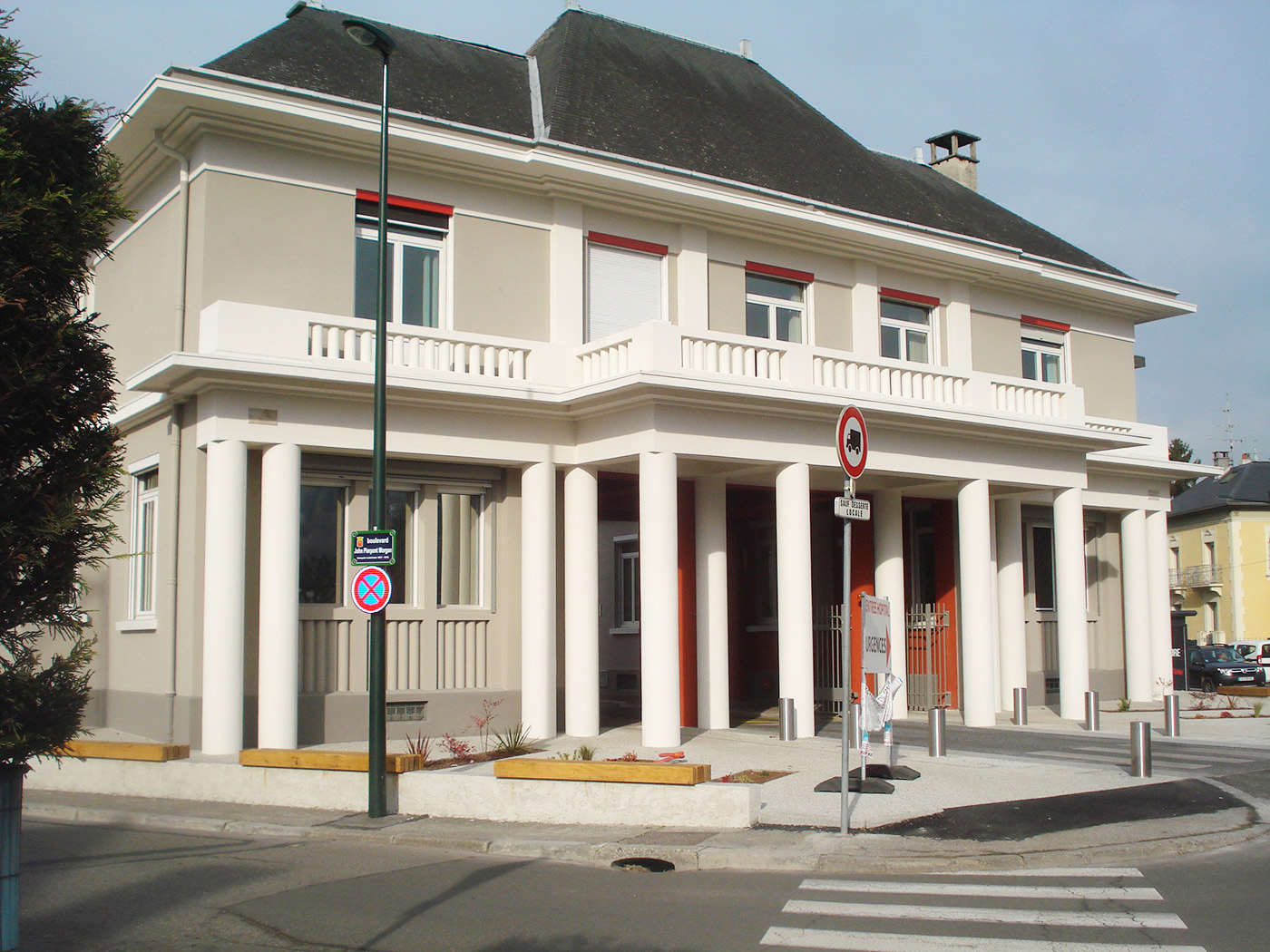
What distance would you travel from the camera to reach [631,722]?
19.4 metres

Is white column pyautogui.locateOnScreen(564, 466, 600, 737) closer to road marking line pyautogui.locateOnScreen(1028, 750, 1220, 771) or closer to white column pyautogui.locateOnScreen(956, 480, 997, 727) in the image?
road marking line pyautogui.locateOnScreen(1028, 750, 1220, 771)

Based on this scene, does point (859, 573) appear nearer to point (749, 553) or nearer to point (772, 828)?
point (749, 553)

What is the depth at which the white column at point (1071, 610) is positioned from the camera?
64.1ft

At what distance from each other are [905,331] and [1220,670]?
76.9ft

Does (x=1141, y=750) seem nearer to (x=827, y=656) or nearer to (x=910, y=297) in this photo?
(x=827, y=656)

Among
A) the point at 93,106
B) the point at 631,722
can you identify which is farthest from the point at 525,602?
the point at 93,106

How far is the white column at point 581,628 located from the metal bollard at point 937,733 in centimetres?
449

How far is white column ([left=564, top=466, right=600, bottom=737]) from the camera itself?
16484mm

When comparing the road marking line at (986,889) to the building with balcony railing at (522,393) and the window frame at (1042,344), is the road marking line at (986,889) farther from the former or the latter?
the window frame at (1042,344)

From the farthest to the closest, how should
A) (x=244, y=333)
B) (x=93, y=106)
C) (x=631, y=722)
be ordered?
(x=631, y=722), (x=244, y=333), (x=93, y=106)

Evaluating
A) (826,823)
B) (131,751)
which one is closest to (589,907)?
(826,823)

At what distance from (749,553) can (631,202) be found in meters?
8.34

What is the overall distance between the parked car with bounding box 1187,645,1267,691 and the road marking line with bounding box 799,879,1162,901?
32013 mm

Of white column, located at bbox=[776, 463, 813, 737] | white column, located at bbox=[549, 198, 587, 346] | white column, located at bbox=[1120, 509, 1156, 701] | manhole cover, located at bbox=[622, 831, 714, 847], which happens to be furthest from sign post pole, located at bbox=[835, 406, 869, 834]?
white column, located at bbox=[1120, 509, 1156, 701]
